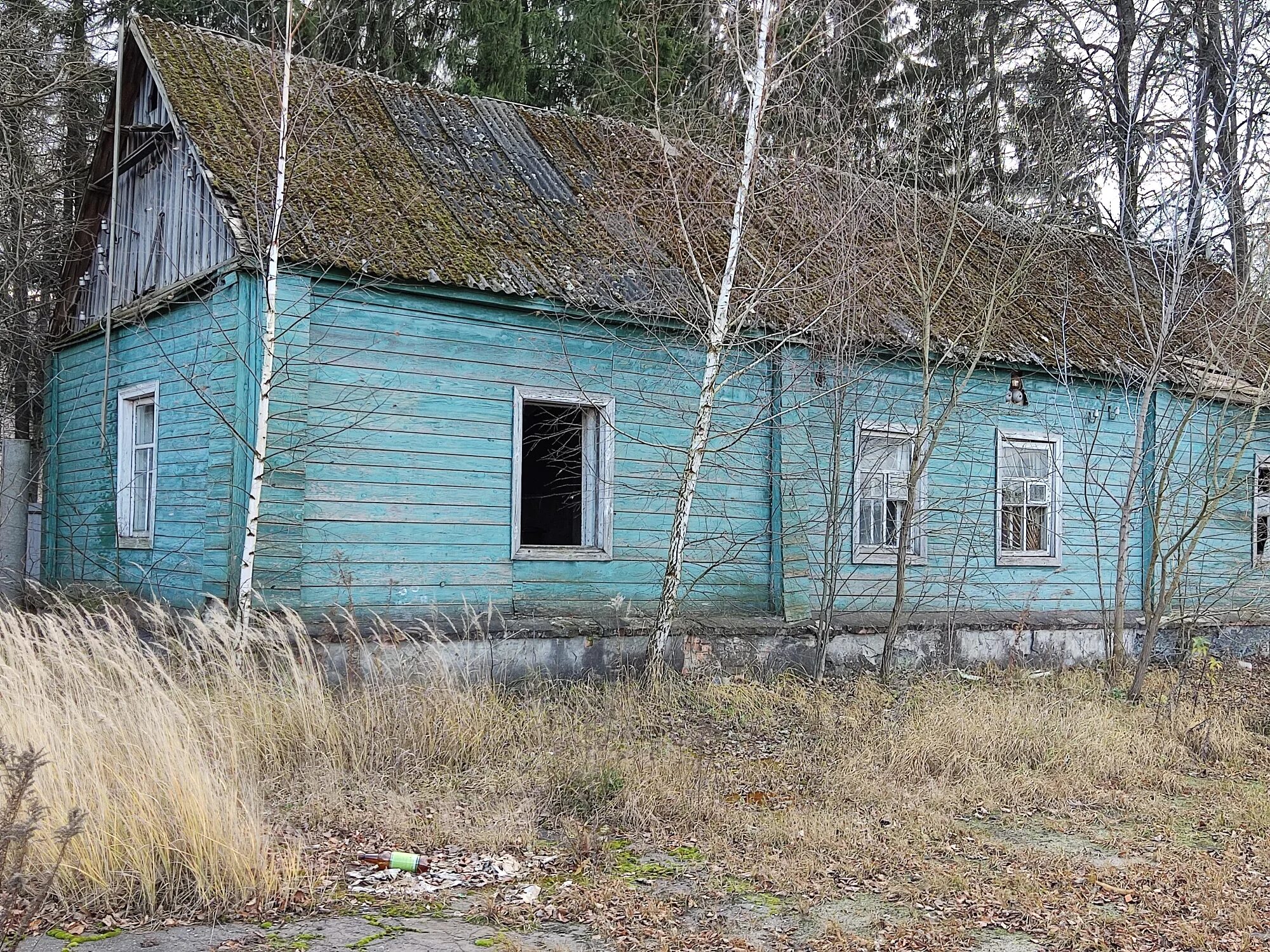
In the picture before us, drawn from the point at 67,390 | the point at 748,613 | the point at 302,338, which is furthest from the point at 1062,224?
the point at 67,390

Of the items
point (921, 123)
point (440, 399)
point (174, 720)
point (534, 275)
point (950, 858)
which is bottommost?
point (950, 858)

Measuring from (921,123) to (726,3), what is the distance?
2.37 m

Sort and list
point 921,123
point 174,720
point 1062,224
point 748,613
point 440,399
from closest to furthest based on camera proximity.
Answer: point 174,720, point 440,399, point 921,123, point 748,613, point 1062,224

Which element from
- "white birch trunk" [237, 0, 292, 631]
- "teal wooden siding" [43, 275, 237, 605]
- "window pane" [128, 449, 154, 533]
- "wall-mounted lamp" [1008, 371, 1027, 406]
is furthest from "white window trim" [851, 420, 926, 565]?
"window pane" [128, 449, 154, 533]

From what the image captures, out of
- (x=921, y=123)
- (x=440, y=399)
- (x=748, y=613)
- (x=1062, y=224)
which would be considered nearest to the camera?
(x=440, y=399)

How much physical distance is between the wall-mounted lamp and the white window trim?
5.35 feet

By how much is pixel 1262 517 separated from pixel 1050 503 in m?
4.25

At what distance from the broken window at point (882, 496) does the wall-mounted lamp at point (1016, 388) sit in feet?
4.98

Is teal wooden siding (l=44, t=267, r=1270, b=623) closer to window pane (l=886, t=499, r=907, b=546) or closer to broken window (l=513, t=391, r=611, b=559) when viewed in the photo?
broken window (l=513, t=391, r=611, b=559)

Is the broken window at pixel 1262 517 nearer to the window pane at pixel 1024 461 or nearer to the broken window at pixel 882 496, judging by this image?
the window pane at pixel 1024 461

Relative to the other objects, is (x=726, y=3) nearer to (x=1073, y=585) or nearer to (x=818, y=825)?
(x=818, y=825)

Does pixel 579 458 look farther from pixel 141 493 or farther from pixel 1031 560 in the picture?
pixel 1031 560

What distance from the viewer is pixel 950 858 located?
5938mm

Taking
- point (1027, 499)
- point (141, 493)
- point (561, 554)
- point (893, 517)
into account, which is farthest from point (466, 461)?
point (1027, 499)
